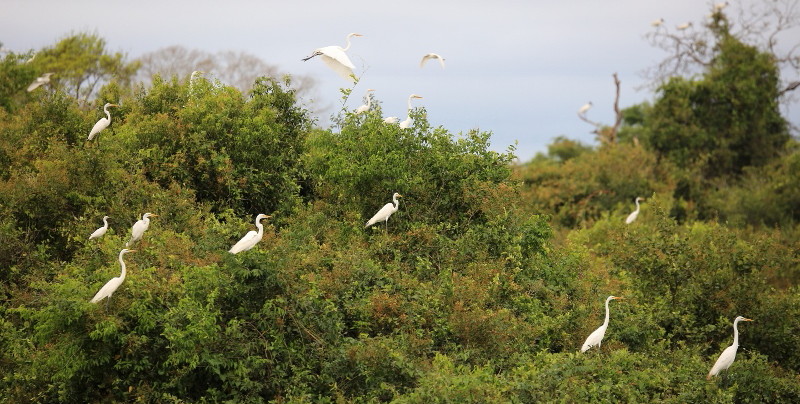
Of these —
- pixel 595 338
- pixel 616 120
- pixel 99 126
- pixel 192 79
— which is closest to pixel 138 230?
pixel 99 126

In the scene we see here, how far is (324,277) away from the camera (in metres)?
11.2

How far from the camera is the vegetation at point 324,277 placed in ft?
32.6

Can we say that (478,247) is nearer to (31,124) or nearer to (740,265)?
(740,265)

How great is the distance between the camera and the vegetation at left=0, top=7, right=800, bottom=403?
993cm

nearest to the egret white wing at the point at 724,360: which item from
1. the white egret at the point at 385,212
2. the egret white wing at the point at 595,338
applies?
the egret white wing at the point at 595,338

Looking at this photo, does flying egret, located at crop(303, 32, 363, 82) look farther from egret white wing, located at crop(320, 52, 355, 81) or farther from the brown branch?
the brown branch

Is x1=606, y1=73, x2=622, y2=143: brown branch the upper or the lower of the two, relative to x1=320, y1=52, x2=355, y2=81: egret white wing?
lower

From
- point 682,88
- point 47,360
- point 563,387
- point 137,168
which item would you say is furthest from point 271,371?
point 682,88

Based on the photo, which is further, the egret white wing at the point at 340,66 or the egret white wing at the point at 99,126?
the egret white wing at the point at 340,66

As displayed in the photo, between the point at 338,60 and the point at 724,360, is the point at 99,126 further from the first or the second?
the point at 724,360

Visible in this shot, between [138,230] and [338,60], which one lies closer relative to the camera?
[138,230]

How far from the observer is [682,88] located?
32156 millimetres

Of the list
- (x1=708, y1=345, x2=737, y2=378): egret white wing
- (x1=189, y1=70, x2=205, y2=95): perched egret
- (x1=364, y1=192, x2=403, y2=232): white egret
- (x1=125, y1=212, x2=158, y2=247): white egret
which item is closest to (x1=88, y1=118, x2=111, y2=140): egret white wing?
(x1=189, y1=70, x2=205, y2=95): perched egret

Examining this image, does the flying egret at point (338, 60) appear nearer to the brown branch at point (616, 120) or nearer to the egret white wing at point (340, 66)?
the egret white wing at point (340, 66)
